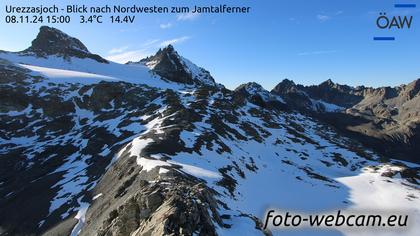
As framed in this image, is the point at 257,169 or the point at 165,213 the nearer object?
the point at 165,213

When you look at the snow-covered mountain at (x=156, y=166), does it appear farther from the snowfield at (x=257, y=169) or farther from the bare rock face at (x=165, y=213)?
the snowfield at (x=257, y=169)

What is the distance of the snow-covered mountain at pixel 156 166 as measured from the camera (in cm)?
2661

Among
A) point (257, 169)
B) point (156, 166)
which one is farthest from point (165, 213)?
point (257, 169)

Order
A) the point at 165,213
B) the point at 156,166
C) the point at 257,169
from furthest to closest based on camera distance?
the point at 257,169, the point at 156,166, the point at 165,213

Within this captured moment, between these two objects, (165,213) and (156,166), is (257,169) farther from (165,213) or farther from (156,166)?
(165,213)

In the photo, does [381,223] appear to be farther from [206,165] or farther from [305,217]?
[206,165]

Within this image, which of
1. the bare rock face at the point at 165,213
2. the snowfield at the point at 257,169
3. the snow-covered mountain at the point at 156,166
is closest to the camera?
the bare rock face at the point at 165,213

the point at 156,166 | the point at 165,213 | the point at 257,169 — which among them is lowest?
the point at 257,169

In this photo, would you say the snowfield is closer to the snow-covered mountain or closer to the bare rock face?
the snow-covered mountain

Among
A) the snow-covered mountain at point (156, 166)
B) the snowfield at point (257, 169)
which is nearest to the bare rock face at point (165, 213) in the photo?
the snow-covered mountain at point (156, 166)

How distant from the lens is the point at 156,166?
43062 millimetres

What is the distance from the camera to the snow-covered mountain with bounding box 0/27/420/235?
26.6m

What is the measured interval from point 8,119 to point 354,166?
98.7 m

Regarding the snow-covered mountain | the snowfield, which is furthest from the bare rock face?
the snowfield
